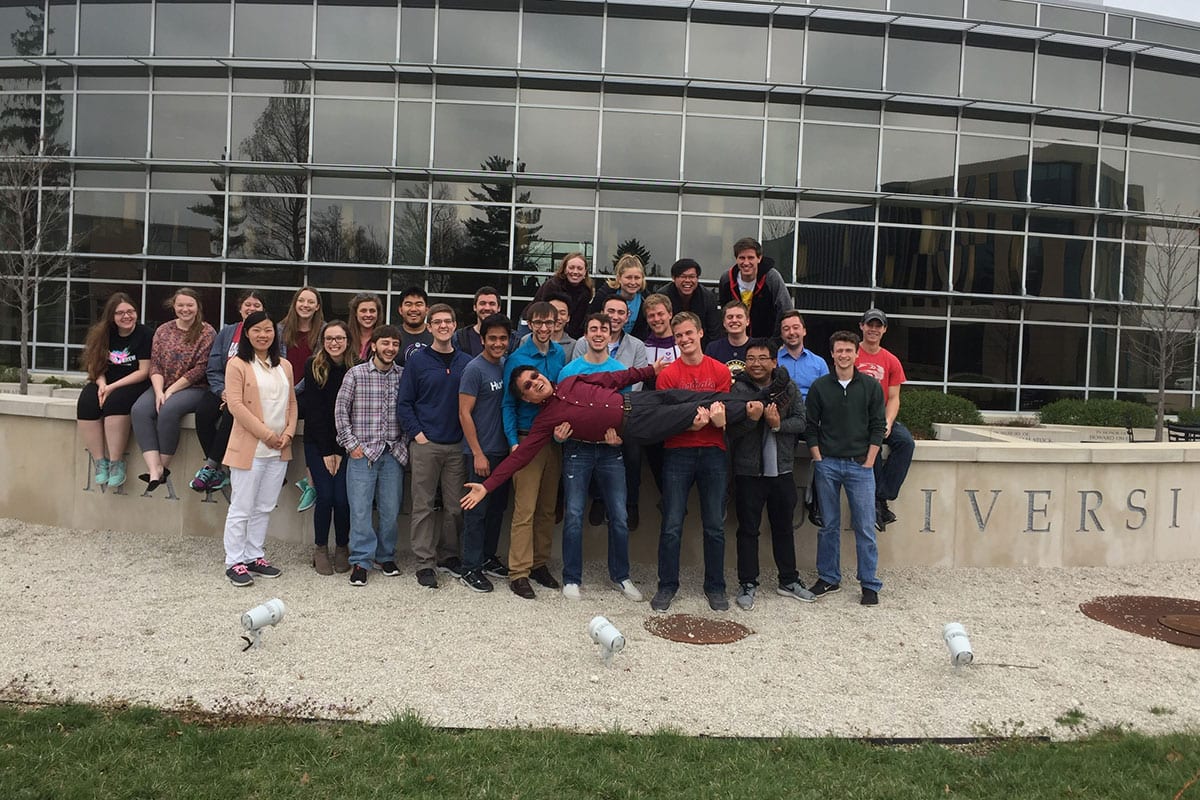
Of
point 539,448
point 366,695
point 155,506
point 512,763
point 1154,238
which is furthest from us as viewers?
point 1154,238

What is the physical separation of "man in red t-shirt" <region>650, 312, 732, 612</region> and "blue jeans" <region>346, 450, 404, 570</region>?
6.74 feet

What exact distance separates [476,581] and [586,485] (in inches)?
43.4

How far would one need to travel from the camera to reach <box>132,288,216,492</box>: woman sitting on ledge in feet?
21.7

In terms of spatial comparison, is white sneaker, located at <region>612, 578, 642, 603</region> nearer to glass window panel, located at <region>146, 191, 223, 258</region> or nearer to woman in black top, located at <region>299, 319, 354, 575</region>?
woman in black top, located at <region>299, 319, 354, 575</region>

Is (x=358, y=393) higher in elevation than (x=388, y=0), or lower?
lower

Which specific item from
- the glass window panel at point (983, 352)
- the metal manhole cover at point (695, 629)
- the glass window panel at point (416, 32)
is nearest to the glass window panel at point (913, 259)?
the glass window panel at point (983, 352)

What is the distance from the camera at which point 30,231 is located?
17469mm

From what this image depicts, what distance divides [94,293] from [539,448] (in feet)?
54.2

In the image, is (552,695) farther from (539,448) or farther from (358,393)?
(358,393)

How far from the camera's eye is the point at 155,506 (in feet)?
23.6

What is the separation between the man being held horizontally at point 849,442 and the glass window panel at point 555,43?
535 inches

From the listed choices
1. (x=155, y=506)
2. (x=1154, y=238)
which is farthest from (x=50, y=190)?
(x=1154, y=238)

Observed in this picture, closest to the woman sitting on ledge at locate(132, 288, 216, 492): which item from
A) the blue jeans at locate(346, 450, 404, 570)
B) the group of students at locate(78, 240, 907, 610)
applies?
the group of students at locate(78, 240, 907, 610)

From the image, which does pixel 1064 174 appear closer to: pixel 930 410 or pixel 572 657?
pixel 930 410
